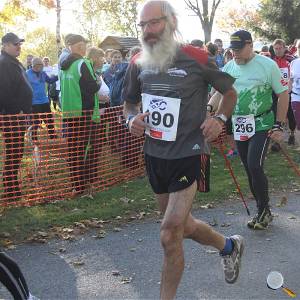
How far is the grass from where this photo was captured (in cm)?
586

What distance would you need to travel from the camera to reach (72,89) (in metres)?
7.06

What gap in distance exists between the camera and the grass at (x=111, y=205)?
5.86m

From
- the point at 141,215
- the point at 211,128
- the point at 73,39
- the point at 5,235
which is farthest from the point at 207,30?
the point at 211,128

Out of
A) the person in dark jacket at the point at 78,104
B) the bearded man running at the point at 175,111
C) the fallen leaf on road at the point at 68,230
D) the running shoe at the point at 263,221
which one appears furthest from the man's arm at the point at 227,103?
the person in dark jacket at the point at 78,104

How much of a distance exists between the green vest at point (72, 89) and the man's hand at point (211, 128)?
374 centimetres

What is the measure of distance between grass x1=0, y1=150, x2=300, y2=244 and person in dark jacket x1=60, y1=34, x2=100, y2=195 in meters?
0.54

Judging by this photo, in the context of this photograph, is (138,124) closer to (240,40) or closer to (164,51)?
(164,51)

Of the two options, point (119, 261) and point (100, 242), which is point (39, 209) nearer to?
point (100, 242)

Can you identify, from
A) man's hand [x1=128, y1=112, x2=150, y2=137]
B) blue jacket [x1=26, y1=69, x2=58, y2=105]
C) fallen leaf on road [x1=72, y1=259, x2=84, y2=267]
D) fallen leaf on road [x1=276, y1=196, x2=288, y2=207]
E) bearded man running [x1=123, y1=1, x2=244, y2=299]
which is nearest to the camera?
bearded man running [x1=123, y1=1, x2=244, y2=299]

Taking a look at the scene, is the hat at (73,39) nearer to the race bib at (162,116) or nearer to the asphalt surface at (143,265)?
the asphalt surface at (143,265)

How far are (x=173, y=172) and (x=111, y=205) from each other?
3081mm

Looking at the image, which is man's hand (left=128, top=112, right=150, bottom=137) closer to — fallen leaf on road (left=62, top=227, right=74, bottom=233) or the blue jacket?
fallen leaf on road (left=62, top=227, right=74, bottom=233)

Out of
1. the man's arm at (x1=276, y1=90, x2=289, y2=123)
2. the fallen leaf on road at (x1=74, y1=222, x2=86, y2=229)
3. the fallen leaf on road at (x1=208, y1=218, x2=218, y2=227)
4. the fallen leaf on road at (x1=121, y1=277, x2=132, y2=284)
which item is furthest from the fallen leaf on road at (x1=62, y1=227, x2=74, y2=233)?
the man's arm at (x1=276, y1=90, x2=289, y2=123)

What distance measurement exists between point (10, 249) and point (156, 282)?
64.9 inches
